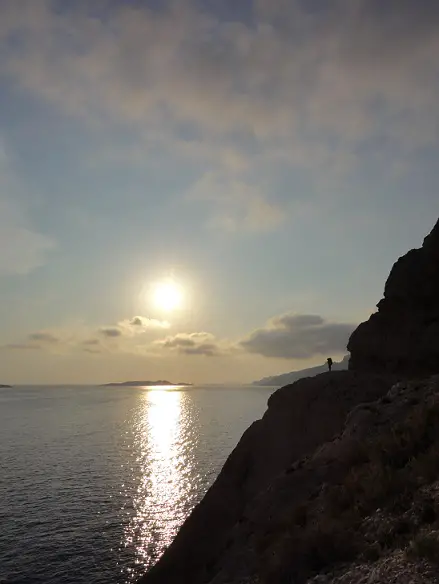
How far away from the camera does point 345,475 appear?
1484cm

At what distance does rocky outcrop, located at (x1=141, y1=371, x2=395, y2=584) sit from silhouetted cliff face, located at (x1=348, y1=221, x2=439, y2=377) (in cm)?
188

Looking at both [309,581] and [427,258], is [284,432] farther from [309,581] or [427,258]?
[309,581]

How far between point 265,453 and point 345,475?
470 inches

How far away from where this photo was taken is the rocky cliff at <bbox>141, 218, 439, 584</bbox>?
32.4ft

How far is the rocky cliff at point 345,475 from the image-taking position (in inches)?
389

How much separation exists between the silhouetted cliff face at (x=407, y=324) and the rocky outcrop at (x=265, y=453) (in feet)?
6.18

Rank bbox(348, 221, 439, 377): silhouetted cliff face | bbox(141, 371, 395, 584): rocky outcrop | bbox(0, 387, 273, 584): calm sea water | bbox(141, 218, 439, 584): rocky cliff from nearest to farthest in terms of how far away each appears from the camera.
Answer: bbox(141, 218, 439, 584): rocky cliff → bbox(141, 371, 395, 584): rocky outcrop → bbox(348, 221, 439, 377): silhouetted cliff face → bbox(0, 387, 273, 584): calm sea water

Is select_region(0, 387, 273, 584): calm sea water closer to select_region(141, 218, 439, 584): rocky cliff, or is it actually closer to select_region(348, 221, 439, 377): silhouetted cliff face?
select_region(141, 218, 439, 584): rocky cliff

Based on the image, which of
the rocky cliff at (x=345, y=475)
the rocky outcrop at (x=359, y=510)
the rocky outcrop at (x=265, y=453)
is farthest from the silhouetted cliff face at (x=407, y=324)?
the rocky outcrop at (x=359, y=510)

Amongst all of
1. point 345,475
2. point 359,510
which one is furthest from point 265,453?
point 359,510

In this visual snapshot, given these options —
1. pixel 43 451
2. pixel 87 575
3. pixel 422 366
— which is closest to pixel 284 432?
pixel 422 366

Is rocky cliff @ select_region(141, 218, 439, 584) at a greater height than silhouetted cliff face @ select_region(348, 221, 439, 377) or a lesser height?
lesser

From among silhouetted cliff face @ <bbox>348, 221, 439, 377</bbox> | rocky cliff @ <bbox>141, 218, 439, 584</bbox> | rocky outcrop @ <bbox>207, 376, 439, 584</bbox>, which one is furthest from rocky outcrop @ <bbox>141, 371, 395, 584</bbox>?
rocky outcrop @ <bbox>207, 376, 439, 584</bbox>

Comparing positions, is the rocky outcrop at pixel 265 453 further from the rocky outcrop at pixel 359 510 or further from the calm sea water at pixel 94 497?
the calm sea water at pixel 94 497
